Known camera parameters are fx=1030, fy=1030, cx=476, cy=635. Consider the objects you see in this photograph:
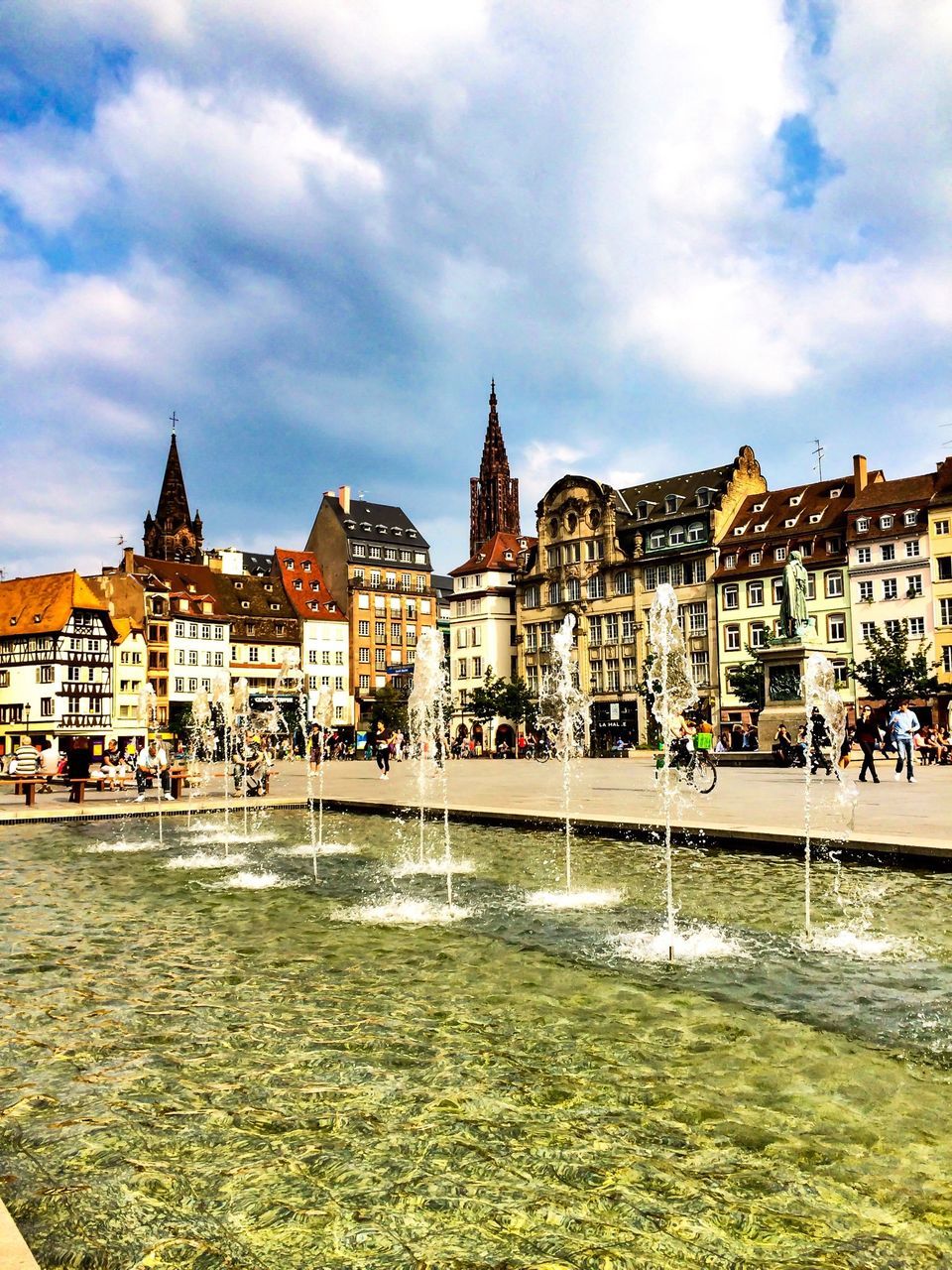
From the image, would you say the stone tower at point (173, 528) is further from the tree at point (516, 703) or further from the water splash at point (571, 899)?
the water splash at point (571, 899)

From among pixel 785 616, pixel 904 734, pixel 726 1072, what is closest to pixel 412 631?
pixel 785 616

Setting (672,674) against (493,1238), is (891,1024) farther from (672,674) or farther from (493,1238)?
(672,674)

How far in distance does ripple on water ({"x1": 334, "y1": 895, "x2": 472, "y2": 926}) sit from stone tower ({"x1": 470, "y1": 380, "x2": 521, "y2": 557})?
424ft

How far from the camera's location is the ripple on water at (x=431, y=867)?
13.0 metres

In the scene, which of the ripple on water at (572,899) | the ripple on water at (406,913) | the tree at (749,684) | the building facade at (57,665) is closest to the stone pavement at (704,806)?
the ripple on water at (572,899)

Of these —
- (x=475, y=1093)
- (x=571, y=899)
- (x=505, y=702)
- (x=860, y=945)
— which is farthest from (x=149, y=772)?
(x=505, y=702)

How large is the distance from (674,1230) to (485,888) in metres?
7.85

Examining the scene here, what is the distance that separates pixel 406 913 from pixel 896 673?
4912 centimetres

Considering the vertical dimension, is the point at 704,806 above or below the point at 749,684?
below

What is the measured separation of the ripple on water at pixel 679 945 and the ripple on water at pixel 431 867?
408 centimetres

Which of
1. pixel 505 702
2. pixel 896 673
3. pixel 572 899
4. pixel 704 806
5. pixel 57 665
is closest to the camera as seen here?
pixel 572 899

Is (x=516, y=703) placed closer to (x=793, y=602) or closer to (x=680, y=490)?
(x=680, y=490)

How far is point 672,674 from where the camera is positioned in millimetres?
68875

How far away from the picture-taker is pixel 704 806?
18875 millimetres
